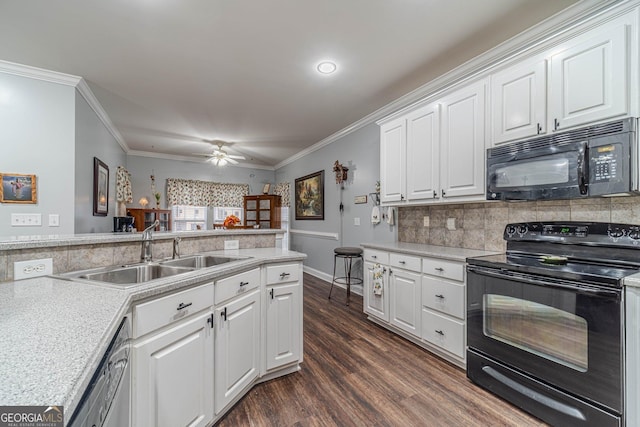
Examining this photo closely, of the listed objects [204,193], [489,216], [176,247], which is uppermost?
[204,193]

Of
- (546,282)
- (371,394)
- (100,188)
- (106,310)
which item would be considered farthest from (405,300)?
(100,188)

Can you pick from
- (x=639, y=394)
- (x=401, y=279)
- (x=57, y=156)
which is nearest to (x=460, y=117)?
(x=401, y=279)

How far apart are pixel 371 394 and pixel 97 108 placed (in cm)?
455

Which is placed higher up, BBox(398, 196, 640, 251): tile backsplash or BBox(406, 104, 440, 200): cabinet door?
BBox(406, 104, 440, 200): cabinet door

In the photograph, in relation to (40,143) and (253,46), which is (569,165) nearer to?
(253,46)

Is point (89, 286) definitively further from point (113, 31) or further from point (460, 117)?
point (460, 117)

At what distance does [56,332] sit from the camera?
0.73 meters

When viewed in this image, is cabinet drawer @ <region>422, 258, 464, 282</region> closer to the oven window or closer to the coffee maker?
the oven window

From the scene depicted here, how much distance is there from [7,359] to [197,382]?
997 millimetres

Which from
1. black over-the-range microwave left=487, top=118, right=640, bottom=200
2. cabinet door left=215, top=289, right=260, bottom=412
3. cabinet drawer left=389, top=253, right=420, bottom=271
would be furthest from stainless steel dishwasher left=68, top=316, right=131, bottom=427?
black over-the-range microwave left=487, top=118, right=640, bottom=200

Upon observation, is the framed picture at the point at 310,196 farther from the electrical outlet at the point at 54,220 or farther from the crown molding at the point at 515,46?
the electrical outlet at the point at 54,220

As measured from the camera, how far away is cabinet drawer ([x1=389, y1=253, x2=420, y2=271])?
8.44 feet

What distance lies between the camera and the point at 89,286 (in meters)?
1.18

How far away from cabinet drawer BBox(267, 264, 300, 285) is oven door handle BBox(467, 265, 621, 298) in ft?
4.34
